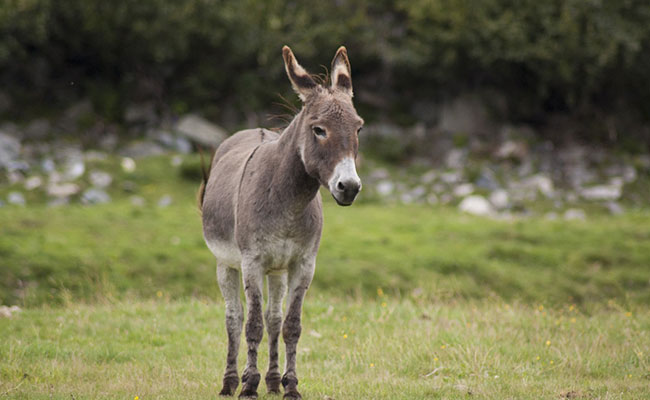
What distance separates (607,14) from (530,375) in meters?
22.1

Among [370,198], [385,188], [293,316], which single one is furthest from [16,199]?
[293,316]

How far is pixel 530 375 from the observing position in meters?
7.57

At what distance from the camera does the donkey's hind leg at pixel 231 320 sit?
6.98 meters

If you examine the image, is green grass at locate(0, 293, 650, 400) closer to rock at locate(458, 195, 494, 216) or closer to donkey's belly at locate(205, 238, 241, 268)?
donkey's belly at locate(205, 238, 241, 268)

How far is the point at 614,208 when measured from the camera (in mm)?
23141

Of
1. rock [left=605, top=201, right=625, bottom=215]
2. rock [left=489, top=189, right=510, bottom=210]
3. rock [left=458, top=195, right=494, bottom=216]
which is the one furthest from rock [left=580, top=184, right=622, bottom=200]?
rock [left=458, top=195, right=494, bottom=216]

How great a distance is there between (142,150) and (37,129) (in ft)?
14.8

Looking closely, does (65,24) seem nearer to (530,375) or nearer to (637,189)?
(637,189)

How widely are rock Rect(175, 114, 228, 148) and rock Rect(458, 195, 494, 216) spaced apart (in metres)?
9.57

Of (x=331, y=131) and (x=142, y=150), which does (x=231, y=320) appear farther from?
(x=142, y=150)

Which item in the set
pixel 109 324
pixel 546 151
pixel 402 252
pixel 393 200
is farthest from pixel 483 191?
pixel 109 324

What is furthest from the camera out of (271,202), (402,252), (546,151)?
(546,151)

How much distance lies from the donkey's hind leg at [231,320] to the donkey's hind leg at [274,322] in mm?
405

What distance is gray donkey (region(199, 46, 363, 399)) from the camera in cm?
599
